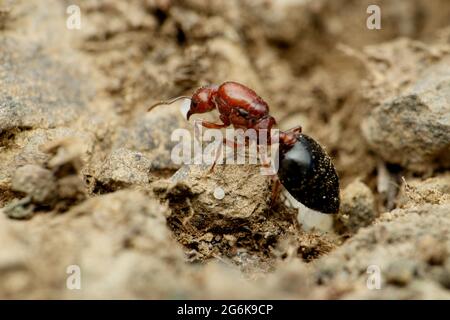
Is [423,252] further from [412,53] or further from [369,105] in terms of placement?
[412,53]

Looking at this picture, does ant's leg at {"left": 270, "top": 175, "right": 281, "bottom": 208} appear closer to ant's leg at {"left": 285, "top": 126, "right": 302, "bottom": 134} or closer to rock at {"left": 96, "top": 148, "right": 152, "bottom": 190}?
ant's leg at {"left": 285, "top": 126, "right": 302, "bottom": 134}

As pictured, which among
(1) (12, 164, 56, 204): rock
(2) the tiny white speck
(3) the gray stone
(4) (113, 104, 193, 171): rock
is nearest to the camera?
(1) (12, 164, 56, 204): rock

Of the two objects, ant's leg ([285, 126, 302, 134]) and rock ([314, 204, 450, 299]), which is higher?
ant's leg ([285, 126, 302, 134])

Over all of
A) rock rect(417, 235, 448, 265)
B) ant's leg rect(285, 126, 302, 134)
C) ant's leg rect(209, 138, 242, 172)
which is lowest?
rock rect(417, 235, 448, 265)

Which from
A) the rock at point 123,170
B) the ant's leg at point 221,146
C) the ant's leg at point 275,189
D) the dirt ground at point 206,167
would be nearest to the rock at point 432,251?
the dirt ground at point 206,167

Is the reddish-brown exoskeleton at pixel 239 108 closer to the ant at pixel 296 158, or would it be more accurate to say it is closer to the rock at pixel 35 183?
the ant at pixel 296 158

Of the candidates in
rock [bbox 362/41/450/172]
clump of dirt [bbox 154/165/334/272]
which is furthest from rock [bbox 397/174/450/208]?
clump of dirt [bbox 154/165/334/272]
